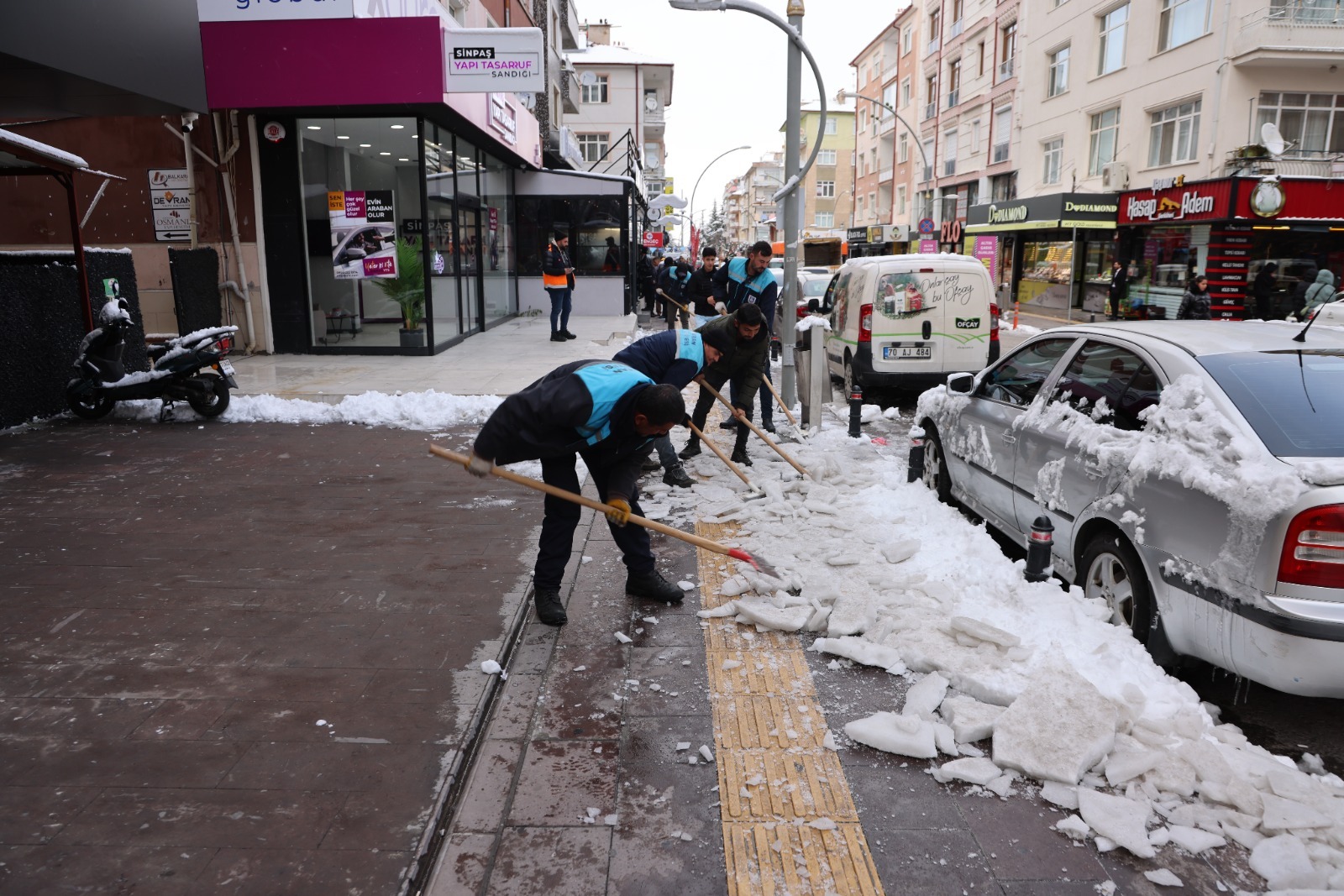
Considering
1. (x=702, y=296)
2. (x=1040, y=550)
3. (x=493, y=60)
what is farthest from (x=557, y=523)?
(x=493, y=60)

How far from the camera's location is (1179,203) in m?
23.8

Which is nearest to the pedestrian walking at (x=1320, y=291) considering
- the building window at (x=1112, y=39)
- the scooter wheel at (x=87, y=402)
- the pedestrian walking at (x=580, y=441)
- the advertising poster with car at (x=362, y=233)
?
the building window at (x=1112, y=39)

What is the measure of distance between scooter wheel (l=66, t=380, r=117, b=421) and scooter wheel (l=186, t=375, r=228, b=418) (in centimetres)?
78

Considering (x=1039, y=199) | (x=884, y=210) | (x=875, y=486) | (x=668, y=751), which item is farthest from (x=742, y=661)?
(x=884, y=210)

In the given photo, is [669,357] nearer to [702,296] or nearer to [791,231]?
[791,231]

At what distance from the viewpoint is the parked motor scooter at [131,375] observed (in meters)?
9.23

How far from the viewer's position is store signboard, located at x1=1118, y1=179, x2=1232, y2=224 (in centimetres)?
2217

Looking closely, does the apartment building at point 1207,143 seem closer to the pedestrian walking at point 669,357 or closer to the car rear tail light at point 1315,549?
the pedestrian walking at point 669,357

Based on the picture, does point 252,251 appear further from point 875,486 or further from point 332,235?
point 875,486

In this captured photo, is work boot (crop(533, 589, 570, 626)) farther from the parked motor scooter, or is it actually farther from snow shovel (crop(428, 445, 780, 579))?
the parked motor scooter

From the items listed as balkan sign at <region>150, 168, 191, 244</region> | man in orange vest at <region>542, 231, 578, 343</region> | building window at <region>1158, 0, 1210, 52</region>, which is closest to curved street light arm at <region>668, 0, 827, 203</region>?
man in orange vest at <region>542, 231, 578, 343</region>

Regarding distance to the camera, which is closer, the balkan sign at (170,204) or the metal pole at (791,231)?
the metal pole at (791,231)

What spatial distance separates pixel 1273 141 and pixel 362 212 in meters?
21.4

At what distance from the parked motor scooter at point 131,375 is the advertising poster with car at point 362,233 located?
177 inches
